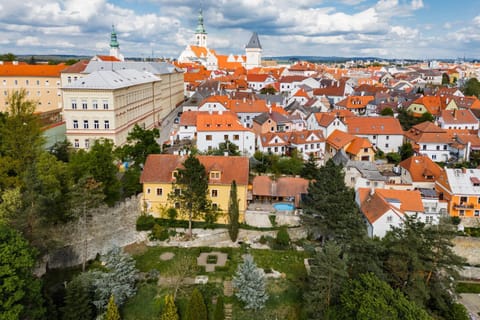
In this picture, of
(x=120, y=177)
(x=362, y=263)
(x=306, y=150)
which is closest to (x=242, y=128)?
(x=306, y=150)

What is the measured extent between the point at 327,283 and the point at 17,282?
1503cm

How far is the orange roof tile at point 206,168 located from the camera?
106 ft

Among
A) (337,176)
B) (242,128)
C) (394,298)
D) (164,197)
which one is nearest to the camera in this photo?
(394,298)

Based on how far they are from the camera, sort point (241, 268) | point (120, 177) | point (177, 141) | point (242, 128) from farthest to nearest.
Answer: point (177, 141) → point (242, 128) → point (120, 177) → point (241, 268)

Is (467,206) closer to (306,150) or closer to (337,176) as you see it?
(337,176)

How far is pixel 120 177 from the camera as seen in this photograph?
3809 cm

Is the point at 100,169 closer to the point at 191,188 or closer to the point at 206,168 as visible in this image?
the point at 191,188

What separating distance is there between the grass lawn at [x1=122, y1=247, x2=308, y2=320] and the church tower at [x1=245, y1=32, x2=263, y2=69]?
139m

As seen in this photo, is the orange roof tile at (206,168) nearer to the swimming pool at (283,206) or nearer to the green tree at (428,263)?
the swimming pool at (283,206)

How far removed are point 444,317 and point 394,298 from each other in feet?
16.3

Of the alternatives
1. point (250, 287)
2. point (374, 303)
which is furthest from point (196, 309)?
point (374, 303)

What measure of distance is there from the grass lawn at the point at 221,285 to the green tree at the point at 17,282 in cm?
534

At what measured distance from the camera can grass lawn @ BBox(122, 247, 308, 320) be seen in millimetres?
22828

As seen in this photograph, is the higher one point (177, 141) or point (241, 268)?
point (177, 141)
